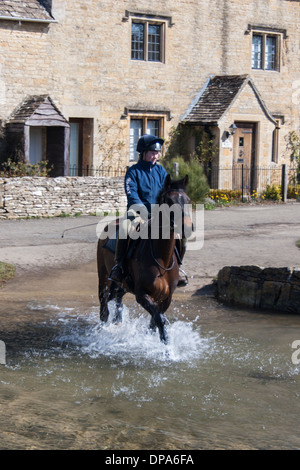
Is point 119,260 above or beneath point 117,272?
above

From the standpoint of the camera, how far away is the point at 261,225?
66.8 feet

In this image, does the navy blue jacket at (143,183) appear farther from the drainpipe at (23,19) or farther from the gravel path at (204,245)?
the drainpipe at (23,19)

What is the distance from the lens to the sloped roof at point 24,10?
2362 cm

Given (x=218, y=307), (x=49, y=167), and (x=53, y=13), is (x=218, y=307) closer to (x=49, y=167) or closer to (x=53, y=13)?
(x=49, y=167)

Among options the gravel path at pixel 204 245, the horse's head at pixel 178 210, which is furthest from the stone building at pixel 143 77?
the horse's head at pixel 178 210

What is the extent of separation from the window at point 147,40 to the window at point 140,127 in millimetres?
2231

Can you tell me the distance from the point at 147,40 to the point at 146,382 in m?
21.4

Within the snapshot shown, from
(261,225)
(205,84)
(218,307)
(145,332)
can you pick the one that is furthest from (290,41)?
(145,332)

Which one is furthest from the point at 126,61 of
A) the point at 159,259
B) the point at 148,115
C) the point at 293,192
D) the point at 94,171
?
the point at 159,259

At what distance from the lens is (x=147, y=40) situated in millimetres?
27172

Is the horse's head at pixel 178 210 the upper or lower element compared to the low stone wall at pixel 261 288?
upper

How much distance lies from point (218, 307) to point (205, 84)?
60.7ft

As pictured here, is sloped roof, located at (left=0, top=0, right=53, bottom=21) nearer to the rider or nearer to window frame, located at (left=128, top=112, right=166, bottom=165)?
window frame, located at (left=128, top=112, right=166, bottom=165)

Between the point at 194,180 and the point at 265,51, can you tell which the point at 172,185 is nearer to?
the point at 194,180
